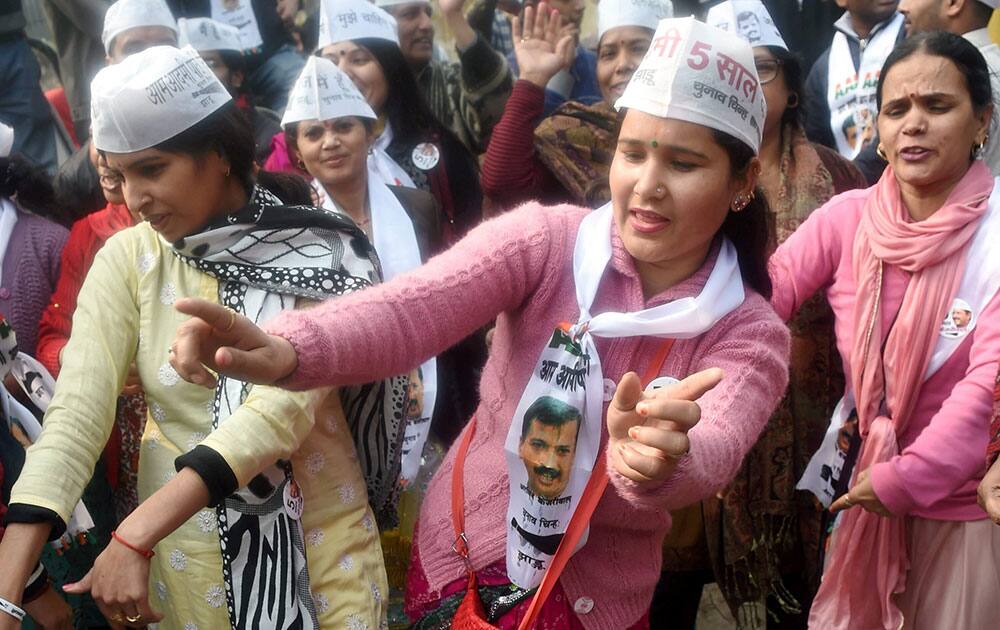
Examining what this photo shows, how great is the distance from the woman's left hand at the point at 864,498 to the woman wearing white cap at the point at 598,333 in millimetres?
912

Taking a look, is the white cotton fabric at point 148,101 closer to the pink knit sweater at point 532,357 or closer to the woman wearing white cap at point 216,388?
the woman wearing white cap at point 216,388

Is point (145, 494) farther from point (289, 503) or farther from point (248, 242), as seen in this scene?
point (248, 242)

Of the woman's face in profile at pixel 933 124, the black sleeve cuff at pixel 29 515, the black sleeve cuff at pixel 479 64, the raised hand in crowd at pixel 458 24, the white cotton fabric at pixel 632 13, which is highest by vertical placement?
the woman's face in profile at pixel 933 124

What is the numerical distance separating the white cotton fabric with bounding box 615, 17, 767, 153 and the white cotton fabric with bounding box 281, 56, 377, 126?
2.18 meters

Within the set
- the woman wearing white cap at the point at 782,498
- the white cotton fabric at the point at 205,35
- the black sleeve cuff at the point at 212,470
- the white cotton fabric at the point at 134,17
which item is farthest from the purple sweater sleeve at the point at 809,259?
the white cotton fabric at the point at 205,35

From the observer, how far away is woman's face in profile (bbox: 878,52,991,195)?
3.31 metres

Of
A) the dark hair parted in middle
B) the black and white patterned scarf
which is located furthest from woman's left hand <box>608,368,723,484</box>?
the dark hair parted in middle

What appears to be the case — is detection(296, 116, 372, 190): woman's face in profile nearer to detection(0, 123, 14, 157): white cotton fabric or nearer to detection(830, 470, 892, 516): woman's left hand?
detection(0, 123, 14, 157): white cotton fabric

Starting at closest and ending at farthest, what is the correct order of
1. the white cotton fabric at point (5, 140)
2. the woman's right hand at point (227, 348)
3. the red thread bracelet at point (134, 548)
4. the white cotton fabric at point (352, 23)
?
the woman's right hand at point (227, 348)
the red thread bracelet at point (134, 548)
the white cotton fabric at point (5, 140)
the white cotton fabric at point (352, 23)

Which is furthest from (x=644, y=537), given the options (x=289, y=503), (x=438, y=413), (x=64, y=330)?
(x=64, y=330)

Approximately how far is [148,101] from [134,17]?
9.32ft

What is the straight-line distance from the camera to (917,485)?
10.1ft

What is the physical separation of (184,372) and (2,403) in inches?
47.6

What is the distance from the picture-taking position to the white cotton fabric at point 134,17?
5.17m
